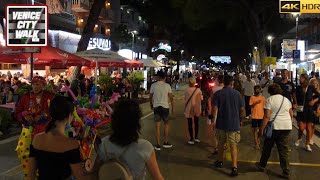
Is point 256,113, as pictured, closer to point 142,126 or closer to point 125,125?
point 142,126

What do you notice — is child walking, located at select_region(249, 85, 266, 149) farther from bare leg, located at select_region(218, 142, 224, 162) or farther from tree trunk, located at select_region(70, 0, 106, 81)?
tree trunk, located at select_region(70, 0, 106, 81)

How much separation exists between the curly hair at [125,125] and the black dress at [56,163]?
0.34 meters

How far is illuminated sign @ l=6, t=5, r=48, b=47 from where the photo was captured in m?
10.6

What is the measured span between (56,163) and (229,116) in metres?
4.93

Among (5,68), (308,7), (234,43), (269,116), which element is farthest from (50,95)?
(234,43)

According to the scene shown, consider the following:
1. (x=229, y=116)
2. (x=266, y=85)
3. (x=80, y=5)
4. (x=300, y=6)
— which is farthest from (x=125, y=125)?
(x=80, y=5)

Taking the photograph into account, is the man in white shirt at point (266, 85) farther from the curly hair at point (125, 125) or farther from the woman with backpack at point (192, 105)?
the curly hair at point (125, 125)

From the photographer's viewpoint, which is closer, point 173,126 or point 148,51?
point 173,126

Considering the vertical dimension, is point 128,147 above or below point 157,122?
above

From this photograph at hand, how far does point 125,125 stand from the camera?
3498mm

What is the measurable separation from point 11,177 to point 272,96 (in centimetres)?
478

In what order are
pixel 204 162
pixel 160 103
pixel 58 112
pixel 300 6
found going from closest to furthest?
1. pixel 58 112
2. pixel 204 162
3. pixel 160 103
4. pixel 300 6

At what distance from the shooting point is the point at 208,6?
3234 centimetres

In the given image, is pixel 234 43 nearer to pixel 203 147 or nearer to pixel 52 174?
pixel 203 147
